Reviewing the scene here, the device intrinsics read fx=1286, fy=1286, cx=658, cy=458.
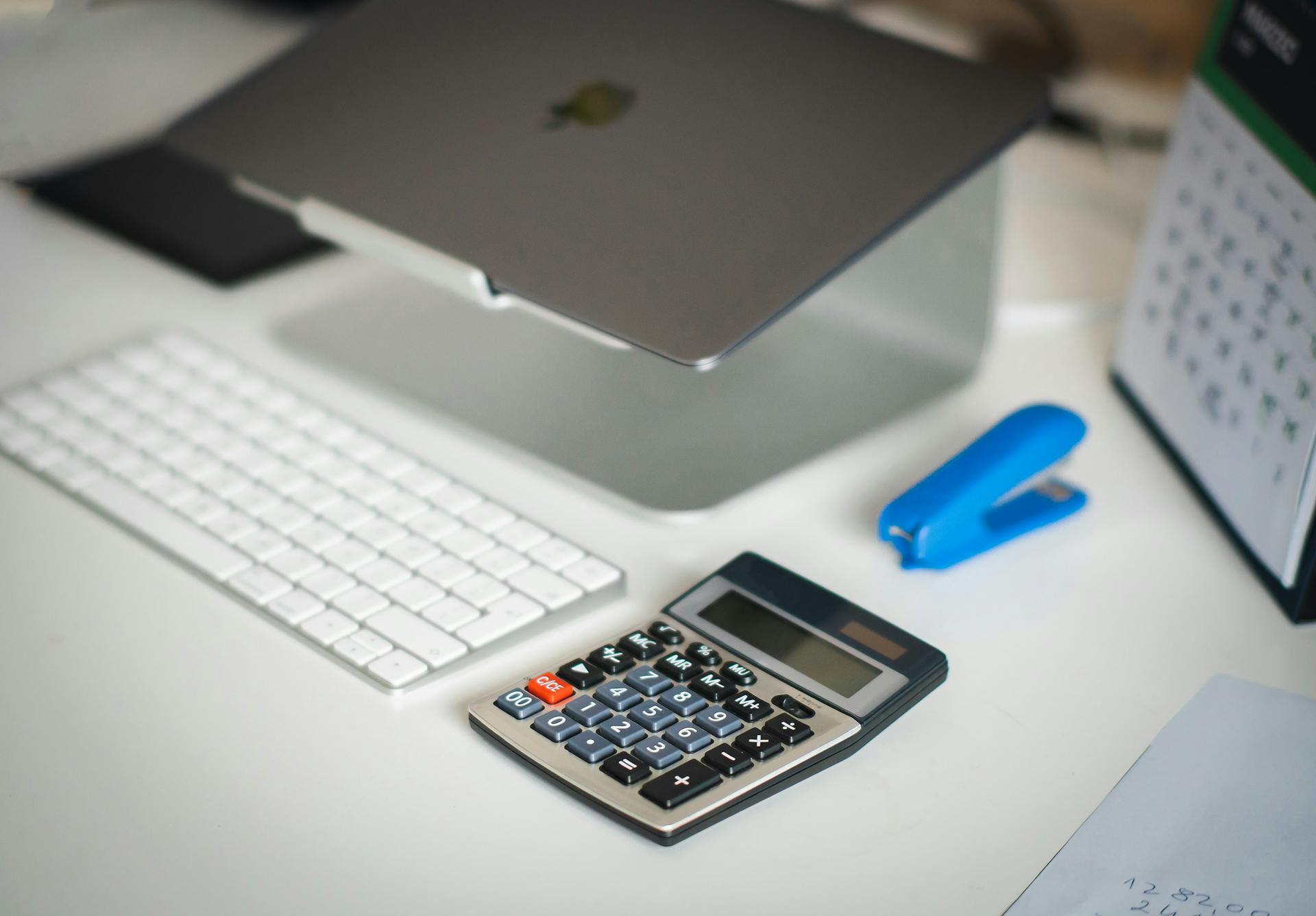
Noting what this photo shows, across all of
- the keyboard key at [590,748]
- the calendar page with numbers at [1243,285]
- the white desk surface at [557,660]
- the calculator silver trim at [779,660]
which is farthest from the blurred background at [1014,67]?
the keyboard key at [590,748]

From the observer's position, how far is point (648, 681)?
1.56 ft

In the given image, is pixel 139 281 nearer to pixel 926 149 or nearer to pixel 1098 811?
pixel 926 149

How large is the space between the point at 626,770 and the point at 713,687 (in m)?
0.05

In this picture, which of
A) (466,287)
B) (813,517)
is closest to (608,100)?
(466,287)

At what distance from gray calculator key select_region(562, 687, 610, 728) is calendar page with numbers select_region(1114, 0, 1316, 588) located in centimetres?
30

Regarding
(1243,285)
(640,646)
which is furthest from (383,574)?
(1243,285)

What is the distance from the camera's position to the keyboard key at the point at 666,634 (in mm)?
502

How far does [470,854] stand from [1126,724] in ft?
0.82

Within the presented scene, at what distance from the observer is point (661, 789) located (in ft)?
1.41

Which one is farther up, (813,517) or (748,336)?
(748,336)

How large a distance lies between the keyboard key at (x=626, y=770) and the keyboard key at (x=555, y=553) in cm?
12

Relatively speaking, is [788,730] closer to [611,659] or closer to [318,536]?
[611,659]

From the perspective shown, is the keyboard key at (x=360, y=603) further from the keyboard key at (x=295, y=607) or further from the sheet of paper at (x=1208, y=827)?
the sheet of paper at (x=1208, y=827)

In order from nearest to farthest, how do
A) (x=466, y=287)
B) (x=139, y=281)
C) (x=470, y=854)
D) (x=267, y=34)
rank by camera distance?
(x=470, y=854), (x=466, y=287), (x=139, y=281), (x=267, y=34)
